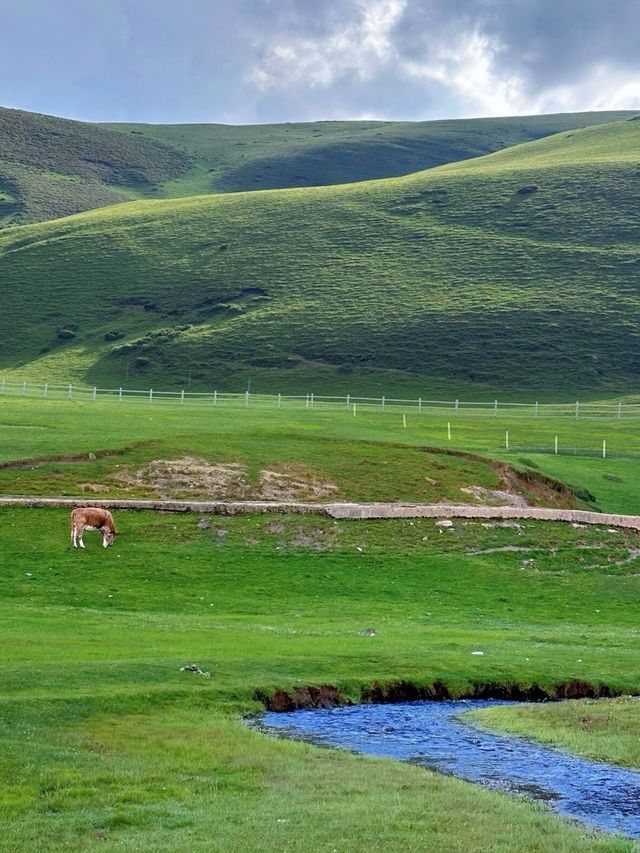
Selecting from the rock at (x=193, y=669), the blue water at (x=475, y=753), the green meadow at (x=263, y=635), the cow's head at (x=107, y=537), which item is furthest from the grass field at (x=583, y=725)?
the cow's head at (x=107, y=537)

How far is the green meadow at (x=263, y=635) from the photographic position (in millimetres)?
15492

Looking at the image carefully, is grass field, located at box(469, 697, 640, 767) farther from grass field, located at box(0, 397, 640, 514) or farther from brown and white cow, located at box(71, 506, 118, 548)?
grass field, located at box(0, 397, 640, 514)

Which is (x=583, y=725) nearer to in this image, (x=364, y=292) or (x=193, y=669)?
(x=193, y=669)

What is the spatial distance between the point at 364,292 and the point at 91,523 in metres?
124

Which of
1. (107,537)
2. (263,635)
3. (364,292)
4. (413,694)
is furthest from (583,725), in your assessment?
(364,292)

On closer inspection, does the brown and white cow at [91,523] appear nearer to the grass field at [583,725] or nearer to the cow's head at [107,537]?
the cow's head at [107,537]

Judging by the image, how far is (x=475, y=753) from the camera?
20.9m

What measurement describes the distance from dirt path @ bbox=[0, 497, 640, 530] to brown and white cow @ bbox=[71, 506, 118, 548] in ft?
8.88

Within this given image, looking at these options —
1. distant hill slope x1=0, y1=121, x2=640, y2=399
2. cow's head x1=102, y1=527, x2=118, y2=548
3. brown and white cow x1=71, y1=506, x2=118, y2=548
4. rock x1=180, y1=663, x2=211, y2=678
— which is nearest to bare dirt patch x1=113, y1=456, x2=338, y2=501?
cow's head x1=102, y1=527, x2=118, y2=548

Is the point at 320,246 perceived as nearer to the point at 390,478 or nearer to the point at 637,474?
the point at 637,474

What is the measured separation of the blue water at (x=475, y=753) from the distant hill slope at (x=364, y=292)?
10644cm

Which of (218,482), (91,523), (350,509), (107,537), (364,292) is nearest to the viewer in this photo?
(91,523)

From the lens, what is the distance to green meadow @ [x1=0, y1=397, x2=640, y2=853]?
50.8ft

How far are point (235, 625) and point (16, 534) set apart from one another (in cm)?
1036
